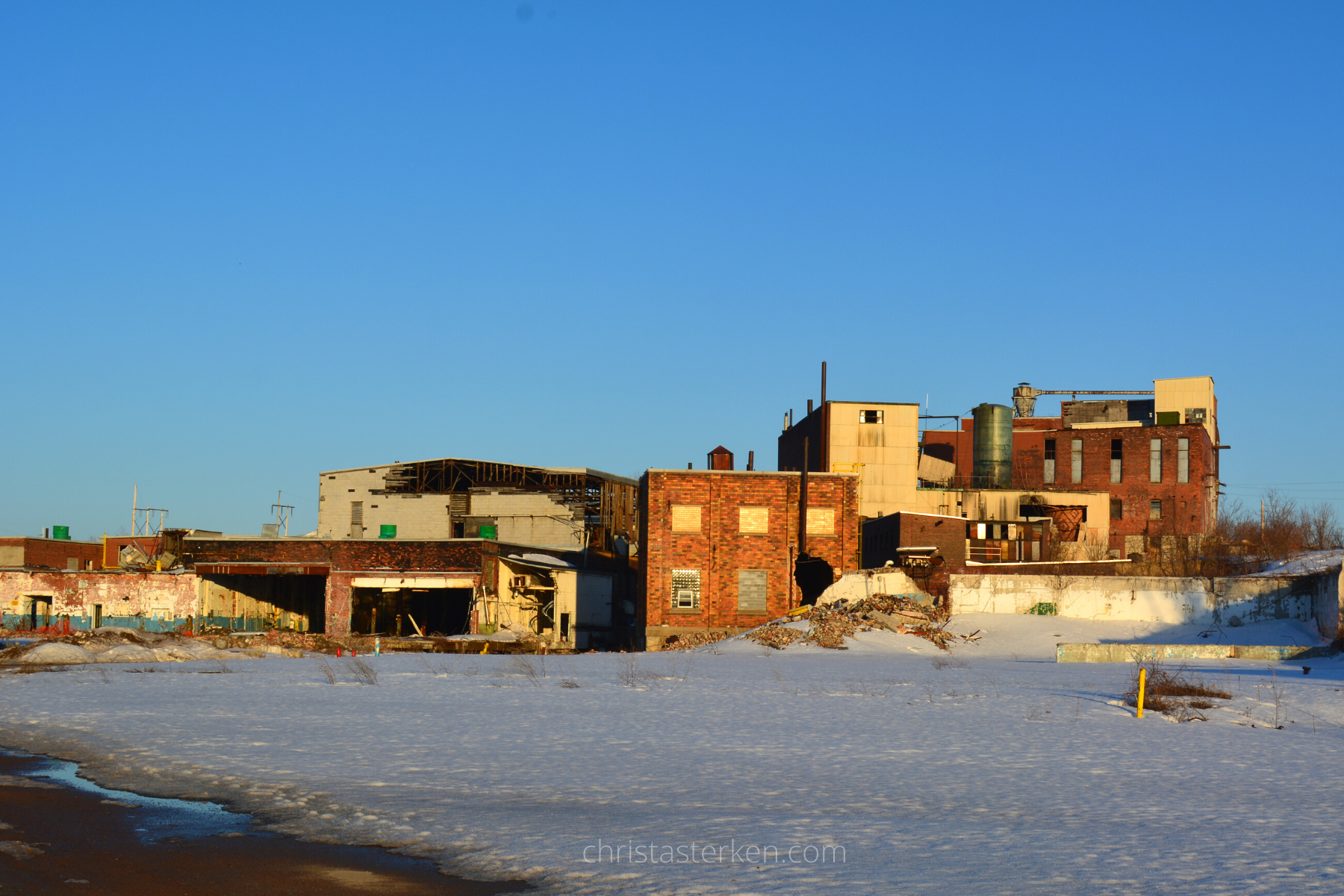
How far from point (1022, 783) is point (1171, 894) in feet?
15.8

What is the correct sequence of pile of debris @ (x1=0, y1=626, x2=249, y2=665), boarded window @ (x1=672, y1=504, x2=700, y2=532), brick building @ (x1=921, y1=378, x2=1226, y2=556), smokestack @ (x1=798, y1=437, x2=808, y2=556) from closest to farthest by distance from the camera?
pile of debris @ (x1=0, y1=626, x2=249, y2=665) → smokestack @ (x1=798, y1=437, x2=808, y2=556) → boarded window @ (x1=672, y1=504, x2=700, y2=532) → brick building @ (x1=921, y1=378, x2=1226, y2=556)

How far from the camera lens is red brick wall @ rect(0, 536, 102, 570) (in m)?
78.2

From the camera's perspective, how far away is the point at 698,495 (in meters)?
48.9

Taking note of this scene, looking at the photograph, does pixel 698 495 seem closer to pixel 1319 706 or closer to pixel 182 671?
pixel 182 671

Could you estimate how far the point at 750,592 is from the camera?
4866 cm

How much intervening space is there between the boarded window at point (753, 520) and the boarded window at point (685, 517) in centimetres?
176

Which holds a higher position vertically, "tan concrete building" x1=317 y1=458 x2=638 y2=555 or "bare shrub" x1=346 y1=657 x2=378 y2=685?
"tan concrete building" x1=317 y1=458 x2=638 y2=555

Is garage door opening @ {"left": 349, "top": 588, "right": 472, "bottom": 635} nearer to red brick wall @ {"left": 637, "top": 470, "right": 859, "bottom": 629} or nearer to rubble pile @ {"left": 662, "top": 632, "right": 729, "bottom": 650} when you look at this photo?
red brick wall @ {"left": 637, "top": 470, "right": 859, "bottom": 629}

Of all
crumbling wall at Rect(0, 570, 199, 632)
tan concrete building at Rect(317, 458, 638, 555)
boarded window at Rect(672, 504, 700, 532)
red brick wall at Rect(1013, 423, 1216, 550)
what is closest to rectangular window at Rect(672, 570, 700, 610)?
boarded window at Rect(672, 504, 700, 532)

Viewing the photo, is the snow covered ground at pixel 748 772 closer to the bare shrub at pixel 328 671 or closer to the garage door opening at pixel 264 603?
the bare shrub at pixel 328 671

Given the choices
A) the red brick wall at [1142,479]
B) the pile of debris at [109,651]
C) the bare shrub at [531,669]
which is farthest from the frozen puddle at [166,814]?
the red brick wall at [1142,479]

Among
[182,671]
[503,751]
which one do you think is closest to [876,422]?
[182,671]

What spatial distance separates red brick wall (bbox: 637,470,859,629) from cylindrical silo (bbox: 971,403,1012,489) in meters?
26.6

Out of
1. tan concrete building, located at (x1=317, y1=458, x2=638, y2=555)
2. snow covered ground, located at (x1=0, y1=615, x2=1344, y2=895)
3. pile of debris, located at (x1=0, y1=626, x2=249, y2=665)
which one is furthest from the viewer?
tan concrete building, located at (x1=317, y1=458, x2=638, y2=555)
